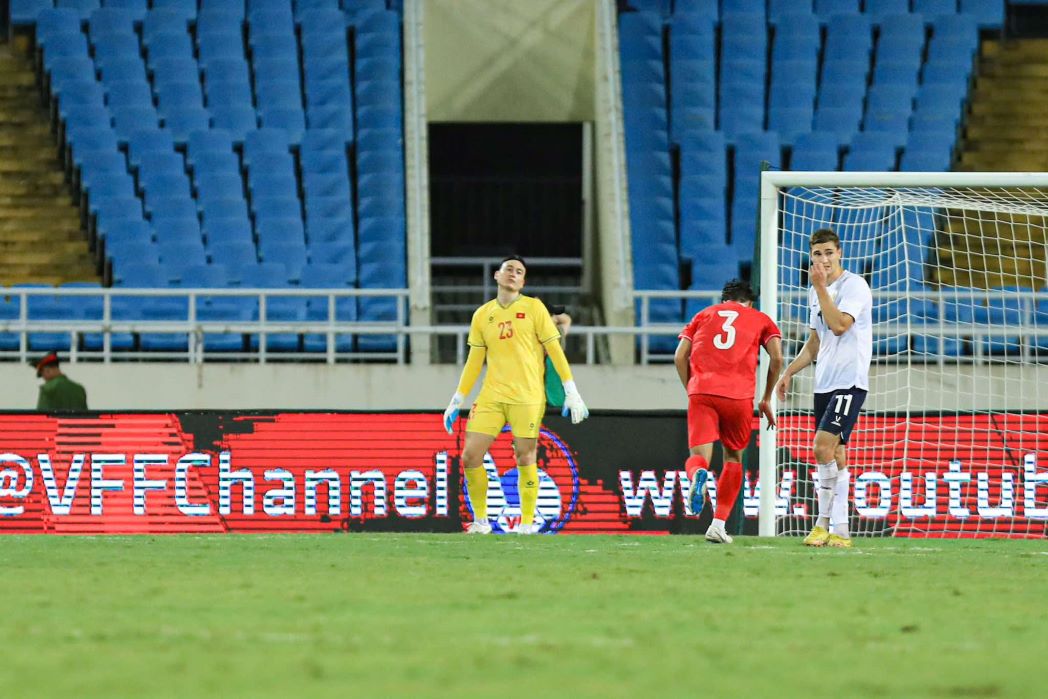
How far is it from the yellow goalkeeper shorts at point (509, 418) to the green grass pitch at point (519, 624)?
2.72m

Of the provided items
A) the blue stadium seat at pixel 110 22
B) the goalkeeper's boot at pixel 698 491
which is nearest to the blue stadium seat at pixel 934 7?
the blue stadium seat at pixel 110 22

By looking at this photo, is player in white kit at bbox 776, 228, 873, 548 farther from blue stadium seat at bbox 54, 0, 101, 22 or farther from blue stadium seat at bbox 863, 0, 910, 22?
blue stadium seat at bbox 54, 0, 101, 22

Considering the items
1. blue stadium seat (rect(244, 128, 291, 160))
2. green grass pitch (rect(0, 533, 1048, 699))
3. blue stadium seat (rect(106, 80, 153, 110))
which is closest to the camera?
green grass pitch (rect(0, 533, 1048, 699))

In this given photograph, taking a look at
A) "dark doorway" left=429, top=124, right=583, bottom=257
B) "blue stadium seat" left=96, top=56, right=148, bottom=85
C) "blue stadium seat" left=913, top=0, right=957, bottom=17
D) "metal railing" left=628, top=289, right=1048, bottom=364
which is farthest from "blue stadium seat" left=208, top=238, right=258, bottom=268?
"blue stadium seat" left=913, top=0, right=957, bottom=17

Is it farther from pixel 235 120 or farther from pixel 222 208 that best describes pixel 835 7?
pixel 222 208

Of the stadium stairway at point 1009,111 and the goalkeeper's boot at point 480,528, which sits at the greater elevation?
the stadium stairway at point 1009,111

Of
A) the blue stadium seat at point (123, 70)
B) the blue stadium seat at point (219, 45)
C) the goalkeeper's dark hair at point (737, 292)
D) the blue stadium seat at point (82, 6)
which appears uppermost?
the blue stadium seat at point (82, 6)

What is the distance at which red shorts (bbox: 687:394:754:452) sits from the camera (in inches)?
394

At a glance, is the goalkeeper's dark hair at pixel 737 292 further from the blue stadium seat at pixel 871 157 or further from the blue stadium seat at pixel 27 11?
A: the blue stadium seat at pixel 27 11

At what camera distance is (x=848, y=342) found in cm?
949

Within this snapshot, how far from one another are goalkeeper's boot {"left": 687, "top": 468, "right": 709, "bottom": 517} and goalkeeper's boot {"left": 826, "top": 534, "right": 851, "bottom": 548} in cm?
77

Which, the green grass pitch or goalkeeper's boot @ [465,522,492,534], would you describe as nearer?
the green grass pitch

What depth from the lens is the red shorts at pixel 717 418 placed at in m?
10.0

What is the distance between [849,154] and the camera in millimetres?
21219
